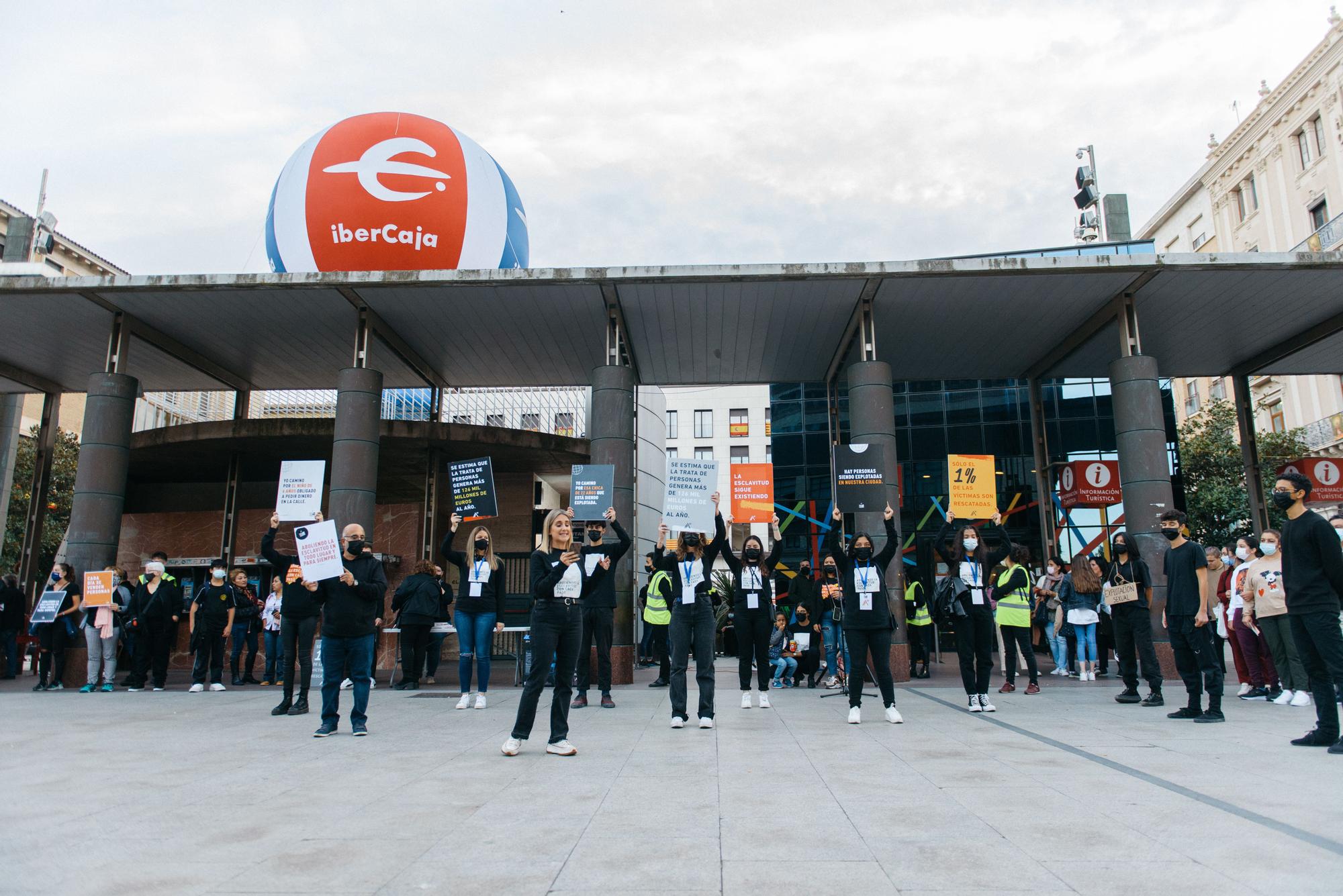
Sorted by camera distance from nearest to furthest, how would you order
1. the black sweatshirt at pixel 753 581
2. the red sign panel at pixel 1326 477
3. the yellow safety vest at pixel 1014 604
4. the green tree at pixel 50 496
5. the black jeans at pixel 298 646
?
the black sweatshirt at pixel 753 581, the black jeans at pixel 298 646, the yellow safety vest at pixel 1014 604, the red sign panel at pixel 1326 477, the green tree at pixel 50 496

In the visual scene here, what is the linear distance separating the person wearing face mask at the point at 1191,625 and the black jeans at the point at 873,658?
9.00 ft

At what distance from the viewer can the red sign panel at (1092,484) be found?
2002 centimetres

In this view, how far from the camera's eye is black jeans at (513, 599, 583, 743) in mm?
6348

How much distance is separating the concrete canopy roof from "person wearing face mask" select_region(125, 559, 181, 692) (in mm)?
4522

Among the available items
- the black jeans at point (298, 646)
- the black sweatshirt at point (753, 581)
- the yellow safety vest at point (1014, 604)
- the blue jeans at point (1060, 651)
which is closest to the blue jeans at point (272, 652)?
the black jeans at point (298, 646)

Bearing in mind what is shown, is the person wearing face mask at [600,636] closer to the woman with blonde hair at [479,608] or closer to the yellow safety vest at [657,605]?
the woman with blonde hair at [479,608]

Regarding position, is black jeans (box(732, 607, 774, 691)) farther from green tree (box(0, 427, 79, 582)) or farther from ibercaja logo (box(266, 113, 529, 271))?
green tree (box(0, 427, 79, 582))

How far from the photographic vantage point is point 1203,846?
12.1ft

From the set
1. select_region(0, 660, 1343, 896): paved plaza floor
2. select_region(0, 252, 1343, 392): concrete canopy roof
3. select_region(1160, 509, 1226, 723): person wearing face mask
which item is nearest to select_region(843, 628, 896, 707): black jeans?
select_region(0, 660, 1343, 896): paved plaza floor

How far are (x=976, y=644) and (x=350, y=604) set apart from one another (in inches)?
254

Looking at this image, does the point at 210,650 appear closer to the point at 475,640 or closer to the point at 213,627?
the point at 213,627

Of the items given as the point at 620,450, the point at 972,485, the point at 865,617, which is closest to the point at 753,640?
the point at 865,617

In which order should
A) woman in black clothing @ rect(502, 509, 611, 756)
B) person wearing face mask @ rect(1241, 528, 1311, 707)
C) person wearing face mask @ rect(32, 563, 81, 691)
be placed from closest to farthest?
woman in black clothing @ rect(502, 509, 611, 756), person wearing face mask @ rect(1241, 528, 1311, 707), person wearing face mask @ rect(32, 563, 81, 691)

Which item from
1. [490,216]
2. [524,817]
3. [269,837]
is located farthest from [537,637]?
[490,216]
